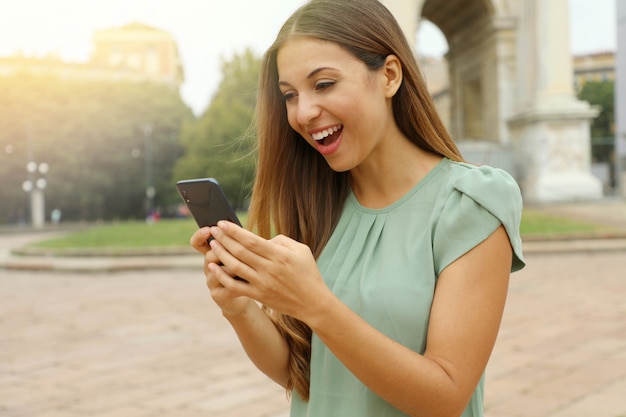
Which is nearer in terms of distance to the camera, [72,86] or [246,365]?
[246,365]

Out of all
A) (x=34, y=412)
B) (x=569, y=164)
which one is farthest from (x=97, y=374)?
(x=569, y=164)

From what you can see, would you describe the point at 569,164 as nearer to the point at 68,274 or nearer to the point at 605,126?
the point at 68,274

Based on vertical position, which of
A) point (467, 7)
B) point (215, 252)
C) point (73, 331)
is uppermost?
point (467, 7)

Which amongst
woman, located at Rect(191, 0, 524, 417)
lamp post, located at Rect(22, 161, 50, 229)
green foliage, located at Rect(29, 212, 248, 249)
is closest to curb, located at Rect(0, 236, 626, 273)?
green foliage, located at Rect(29, 212, 248, 249)

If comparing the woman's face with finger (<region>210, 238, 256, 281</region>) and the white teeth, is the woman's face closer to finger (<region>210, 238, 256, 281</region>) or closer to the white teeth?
the white teeth

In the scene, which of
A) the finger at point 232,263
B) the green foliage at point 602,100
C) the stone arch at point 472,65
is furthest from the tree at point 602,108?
the finger at point 232,263

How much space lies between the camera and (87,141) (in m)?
51.2

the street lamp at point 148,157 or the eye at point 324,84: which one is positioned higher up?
the eye at point 324,84

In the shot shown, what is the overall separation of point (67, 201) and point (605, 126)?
49.6 m

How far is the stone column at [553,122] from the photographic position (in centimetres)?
2359

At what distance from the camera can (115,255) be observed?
17016mm

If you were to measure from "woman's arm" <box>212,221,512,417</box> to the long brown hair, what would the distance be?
1.20 ft

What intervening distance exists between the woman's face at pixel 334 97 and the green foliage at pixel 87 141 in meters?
Result: 49.8

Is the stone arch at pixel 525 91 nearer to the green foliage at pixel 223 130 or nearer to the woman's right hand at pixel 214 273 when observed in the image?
the green foliage at pixel 223 130
